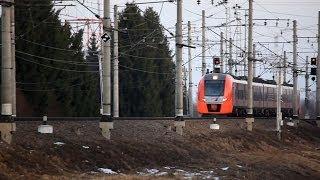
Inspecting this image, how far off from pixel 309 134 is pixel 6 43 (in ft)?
107

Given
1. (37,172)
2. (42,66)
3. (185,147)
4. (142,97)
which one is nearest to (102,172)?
(37,172)

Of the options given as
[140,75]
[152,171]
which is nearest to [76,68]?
[140,75]

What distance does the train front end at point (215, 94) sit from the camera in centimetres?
4906

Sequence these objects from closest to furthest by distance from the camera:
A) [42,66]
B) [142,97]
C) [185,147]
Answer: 1. [185,147]
2. [42,66]
3. [142,97]

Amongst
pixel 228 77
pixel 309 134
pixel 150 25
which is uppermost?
pixel 150 25

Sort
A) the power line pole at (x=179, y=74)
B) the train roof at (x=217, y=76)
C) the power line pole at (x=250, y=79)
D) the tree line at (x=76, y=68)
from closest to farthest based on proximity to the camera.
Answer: the power line pole at (x=179, y=74) < the power line pole at (x=250, y=79) < the tree line at (x=76, y=68) < the train roof at (x=217, y=76)

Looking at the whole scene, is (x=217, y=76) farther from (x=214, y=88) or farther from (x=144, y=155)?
(x=144, y=155)

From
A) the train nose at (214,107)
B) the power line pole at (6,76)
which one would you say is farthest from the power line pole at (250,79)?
the power line pole at (6,76)

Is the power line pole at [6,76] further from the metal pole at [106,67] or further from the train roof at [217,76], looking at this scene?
the train roof at [217,76]

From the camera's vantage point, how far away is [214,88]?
163 ft

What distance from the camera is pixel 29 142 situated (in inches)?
808

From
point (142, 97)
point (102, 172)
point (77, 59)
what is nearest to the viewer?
point (102, 172)

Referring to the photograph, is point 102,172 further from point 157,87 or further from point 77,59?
point 157,87

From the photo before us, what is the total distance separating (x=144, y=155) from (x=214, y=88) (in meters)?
26.7
